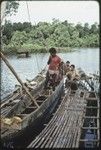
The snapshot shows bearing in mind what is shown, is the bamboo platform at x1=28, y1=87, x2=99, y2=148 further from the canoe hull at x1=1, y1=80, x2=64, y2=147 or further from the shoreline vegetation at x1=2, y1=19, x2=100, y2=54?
the shoreline vegetation at x1=2, y1=19, x2=100, y2=54

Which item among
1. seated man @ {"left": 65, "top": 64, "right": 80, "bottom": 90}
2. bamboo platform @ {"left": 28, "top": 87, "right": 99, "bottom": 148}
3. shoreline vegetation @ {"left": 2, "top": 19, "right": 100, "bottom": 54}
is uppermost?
bamboo platform @ {"left": 28, "top": 87, "right": 99, "bottom": 148}

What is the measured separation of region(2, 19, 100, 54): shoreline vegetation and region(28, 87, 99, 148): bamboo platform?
138 feet

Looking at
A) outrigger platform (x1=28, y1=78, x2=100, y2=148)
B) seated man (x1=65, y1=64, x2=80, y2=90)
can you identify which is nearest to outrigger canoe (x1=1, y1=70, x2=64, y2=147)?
outrigger platform (x1=28, y1=78, x2=100, y2=148)

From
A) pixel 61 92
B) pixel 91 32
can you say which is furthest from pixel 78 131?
pixel 91 32

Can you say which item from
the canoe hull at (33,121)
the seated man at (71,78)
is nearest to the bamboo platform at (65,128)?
the canoe hull at (33,121)

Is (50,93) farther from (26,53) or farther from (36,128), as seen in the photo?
(26,53)

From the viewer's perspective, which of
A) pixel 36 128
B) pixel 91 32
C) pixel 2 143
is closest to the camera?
pixel 2 143

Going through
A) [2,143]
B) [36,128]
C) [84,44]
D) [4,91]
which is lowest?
[84,44]

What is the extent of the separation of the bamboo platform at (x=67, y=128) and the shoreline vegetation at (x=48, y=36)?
138 ft

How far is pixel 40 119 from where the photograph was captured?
451 inches

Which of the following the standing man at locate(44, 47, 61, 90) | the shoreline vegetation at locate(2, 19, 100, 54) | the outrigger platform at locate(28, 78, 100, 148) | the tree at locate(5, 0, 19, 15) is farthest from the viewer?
the shoreline vegetation at locate(2, 19, 100, 54)

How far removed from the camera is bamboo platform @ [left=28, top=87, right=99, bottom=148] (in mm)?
8466

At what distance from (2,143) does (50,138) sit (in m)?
1.10

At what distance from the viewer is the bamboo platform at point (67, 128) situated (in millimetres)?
8466
